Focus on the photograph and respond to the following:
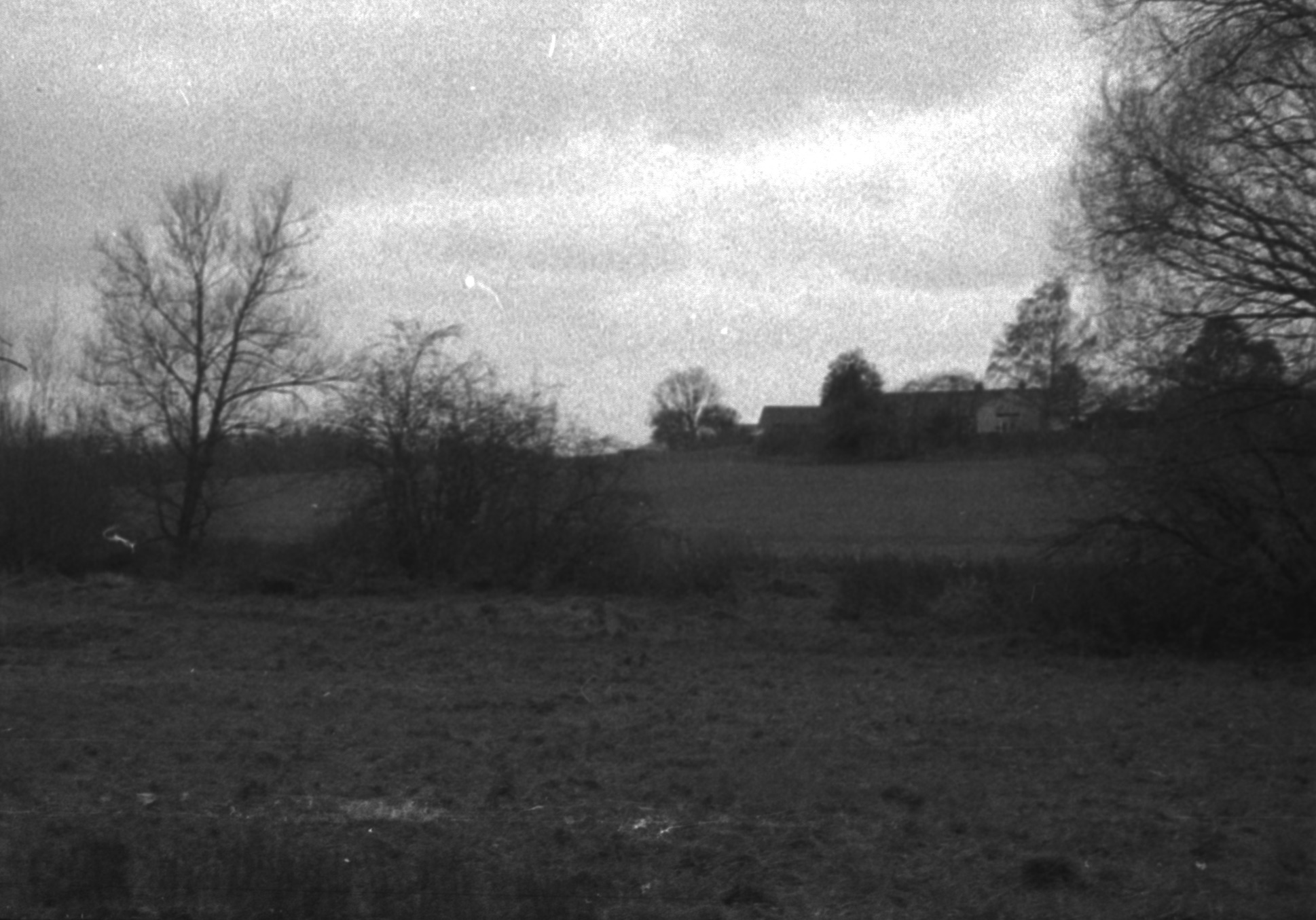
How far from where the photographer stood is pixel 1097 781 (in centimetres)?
1030

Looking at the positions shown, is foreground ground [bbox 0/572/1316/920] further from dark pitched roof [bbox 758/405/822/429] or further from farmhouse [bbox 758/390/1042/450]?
dark pitched roof [bbox 758/405/822/429]

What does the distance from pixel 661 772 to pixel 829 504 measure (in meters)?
31.4

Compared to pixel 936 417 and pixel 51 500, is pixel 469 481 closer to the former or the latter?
pixel 51 500

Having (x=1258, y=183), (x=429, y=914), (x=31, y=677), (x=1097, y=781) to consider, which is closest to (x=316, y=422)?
(x=31, y=677)

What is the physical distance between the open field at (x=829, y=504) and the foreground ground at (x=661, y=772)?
282 inches

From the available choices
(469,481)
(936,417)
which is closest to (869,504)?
(936,417)

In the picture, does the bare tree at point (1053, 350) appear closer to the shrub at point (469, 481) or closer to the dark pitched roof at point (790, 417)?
the shrub at point (469, 481)

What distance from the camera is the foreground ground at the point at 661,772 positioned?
7.33 metres

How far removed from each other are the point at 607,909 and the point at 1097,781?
491cm

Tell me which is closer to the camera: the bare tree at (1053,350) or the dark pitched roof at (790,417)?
the bare tree at (1053,350)

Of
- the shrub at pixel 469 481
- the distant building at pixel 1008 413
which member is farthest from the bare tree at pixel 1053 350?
the shrub at pixel 469 481

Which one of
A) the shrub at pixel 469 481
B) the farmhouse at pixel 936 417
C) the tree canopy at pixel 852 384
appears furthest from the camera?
the tree canopy at pixel 852 384

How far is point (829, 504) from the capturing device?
41438 mm

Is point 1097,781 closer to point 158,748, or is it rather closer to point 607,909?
point 607,909
